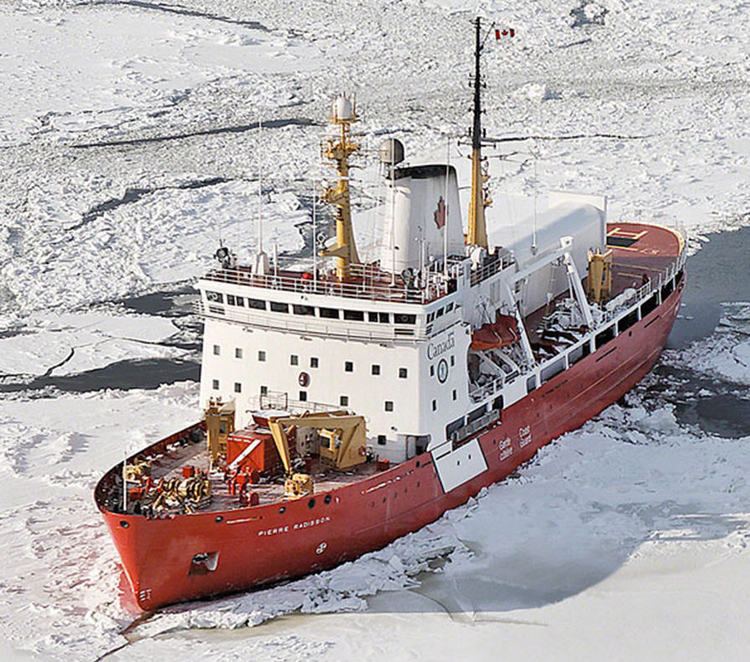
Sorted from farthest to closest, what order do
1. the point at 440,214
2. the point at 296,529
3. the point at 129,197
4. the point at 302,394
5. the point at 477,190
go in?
1. the point at 129,197
2. the point at 477,190
3. the point at 440,214
4. the point at 302,394
5. the point at 296,529

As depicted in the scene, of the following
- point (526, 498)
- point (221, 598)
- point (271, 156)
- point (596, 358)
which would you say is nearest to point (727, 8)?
point (271, 156)

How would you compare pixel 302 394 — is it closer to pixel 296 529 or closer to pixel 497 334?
pixel 296 529

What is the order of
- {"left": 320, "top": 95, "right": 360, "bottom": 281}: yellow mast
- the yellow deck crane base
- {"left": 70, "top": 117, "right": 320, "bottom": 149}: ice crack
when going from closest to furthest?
the yellow deck crane base
{"left": 320, "top": 95, "right": 360, "bottom": 281}: yellow mast
{"left": 70, "top": 117, "right": 320, "bottom": 149}: ice crack

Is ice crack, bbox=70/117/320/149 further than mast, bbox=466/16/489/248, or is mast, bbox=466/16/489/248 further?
ice crack, bbox=70/117/320/149

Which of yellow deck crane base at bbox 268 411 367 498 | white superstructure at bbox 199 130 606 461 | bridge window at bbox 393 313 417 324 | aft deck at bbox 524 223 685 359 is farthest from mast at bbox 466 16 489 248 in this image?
yellow deck crane base at bbox 268 411 367 498

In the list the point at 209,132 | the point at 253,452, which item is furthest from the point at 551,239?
the point at 209,132

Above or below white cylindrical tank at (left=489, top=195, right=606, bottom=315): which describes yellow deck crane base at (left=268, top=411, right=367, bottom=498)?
below

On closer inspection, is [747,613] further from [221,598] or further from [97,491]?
[97,491]

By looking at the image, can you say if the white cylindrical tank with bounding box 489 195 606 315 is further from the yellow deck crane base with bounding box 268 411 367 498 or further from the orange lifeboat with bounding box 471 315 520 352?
the yellow deck crane base with bounding box 268 411 367 498
